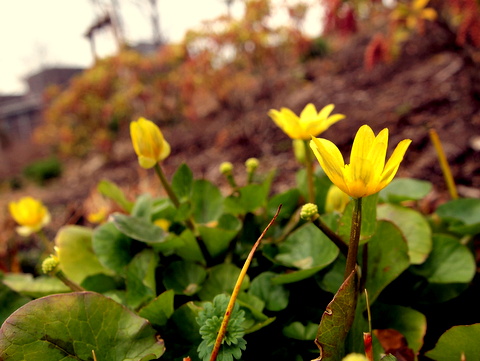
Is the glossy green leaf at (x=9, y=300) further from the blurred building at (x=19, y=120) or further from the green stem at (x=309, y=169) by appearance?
the blurred building at (x=19, y=120)

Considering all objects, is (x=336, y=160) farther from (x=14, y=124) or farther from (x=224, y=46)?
(x=14, y=124)

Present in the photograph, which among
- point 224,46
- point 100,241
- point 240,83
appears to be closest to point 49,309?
point 100,241

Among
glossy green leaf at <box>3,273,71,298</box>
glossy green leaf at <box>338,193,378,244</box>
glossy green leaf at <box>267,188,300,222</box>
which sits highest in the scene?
glossy green leaf at <box>338,193,378,244</box>

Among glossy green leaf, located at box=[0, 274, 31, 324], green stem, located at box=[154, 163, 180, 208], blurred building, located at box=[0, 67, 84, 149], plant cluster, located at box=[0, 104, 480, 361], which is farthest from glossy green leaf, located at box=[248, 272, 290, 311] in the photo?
blurred building, located at box=[0, 67, 84, 149]

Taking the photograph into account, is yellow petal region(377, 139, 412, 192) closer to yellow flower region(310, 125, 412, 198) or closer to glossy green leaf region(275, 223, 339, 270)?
yellow flower region(310, 125, 412, 198)

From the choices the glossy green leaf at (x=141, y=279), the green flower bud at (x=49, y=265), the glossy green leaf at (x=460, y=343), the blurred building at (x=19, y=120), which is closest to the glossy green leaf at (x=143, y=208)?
the glossy green leaf at (x=141, y=279)
